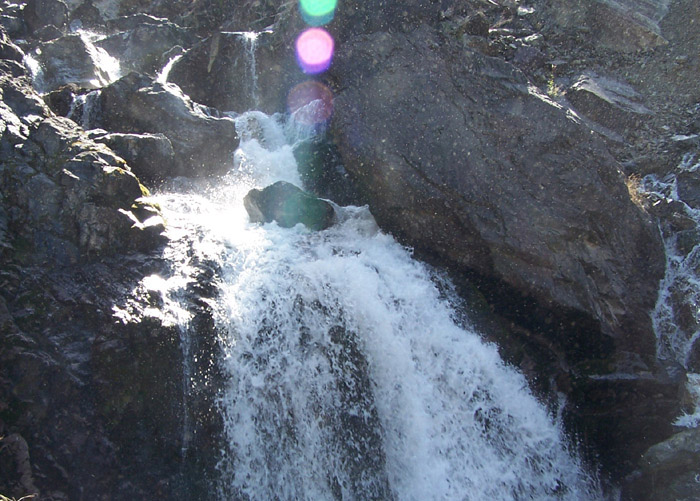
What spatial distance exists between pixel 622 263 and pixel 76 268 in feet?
29.6

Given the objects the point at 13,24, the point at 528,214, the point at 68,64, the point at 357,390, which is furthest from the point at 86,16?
the point at 357,390

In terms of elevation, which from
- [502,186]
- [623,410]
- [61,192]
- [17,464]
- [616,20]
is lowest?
[623,410]

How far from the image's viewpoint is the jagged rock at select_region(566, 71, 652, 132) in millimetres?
11609

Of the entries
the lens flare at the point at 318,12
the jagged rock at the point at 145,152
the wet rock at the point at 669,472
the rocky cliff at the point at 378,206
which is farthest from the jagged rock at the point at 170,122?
the wet rock at the point at 669,472

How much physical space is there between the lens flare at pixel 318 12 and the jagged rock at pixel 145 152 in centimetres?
589

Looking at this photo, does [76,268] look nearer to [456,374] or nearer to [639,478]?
[456,374]

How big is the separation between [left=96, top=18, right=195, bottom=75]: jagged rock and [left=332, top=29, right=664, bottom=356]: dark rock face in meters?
10.1

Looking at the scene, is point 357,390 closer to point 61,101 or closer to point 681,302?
point 681,302

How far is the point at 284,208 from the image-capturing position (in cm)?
874

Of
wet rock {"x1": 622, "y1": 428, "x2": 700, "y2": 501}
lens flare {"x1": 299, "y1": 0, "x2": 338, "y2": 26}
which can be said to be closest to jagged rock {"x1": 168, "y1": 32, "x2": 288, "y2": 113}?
lens flare {"x1": 299, "y1": 0, "x2": 338, "y2": 26}

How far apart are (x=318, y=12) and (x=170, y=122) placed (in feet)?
18.0

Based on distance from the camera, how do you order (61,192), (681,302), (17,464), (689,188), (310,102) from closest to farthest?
(17,464) < (61,192) < (681,302) < (689,188) < (310,102)

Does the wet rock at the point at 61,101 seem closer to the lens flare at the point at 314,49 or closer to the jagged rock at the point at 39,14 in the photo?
the lens flare at the point at 314,49

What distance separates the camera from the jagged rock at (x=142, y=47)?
15.9m
